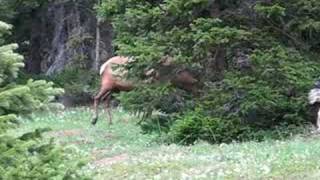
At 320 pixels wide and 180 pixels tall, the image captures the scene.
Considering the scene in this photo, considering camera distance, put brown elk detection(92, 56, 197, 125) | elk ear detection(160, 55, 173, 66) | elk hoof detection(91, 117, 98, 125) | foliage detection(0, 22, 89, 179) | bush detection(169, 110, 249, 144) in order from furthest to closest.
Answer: elk hoof detection(91, 117, 98, 125) → brown elk detection(92, 56, 197, 125) → elk ear detection(160, 55, 173, 66) → bush detection(169, 110, 249, 144) → foliage detection(0, 22, 89, 179)

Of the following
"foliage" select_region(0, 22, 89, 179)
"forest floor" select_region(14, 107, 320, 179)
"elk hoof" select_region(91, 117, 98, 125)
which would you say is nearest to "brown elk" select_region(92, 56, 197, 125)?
"elk hoof" select_region(91, 117, 98, 125)

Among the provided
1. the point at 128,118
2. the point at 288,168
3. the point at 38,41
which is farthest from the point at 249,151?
the point at 38,41

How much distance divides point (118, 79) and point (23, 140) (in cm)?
1398

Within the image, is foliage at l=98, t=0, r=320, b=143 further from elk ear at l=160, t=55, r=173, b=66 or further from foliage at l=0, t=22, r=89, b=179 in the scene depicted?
foliage at l=0, t=22, r=89, b=179

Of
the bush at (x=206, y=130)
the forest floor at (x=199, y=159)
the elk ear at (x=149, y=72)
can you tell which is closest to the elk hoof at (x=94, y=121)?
the forest floor at (x=199, y=159)

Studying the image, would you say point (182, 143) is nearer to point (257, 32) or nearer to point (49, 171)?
point (257, 32)

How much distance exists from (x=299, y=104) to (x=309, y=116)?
1.17 ft

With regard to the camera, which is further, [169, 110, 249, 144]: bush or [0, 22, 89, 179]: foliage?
[169, 110, 249, 144]: bush

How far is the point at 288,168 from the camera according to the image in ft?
30.1

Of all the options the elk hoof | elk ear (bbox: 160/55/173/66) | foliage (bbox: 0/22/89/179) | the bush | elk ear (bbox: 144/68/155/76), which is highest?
foliage (bbox: 0/22/89/179)

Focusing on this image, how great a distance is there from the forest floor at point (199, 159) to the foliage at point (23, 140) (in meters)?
2.06

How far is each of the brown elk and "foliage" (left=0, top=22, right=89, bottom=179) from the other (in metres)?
9.56

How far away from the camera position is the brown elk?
15.0 metres

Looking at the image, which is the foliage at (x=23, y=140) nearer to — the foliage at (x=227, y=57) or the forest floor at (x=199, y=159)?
the forest floor at (x=199, y=159)
